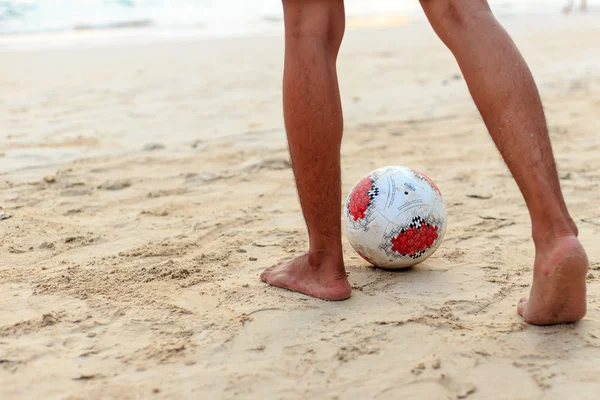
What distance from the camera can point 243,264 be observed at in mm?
2812

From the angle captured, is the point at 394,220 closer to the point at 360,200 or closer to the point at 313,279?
the point at 360,200

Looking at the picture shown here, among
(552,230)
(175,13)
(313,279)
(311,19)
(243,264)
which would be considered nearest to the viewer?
(552,230)

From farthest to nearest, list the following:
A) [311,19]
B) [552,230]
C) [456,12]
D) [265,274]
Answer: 1. [265,274]
2. [311,19]
3. [456,12]
4. [552,230]

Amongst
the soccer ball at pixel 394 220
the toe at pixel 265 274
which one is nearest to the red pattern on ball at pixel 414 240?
the soccer ball at pixel 394 220

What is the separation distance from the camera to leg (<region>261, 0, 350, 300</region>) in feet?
7.30

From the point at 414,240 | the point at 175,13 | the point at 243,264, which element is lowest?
the point at 243,264

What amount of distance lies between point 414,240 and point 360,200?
0.81ft

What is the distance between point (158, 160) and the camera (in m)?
4.59

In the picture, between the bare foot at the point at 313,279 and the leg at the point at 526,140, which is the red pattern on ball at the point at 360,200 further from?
the leg at the point at 526,140

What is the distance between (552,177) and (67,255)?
1914 mm

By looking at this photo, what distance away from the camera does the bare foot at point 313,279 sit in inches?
93.7

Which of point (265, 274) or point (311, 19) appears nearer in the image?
point (311, 19)

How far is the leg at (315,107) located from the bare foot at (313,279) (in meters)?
0.01

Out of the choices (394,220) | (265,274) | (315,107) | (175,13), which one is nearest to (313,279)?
(265,274)
